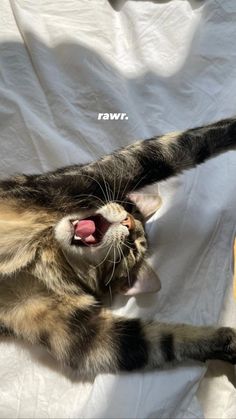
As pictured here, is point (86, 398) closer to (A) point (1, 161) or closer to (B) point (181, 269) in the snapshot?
(B) point (181, 269)

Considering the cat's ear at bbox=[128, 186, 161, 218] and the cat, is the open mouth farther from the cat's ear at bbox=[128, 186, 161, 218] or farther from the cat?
the cat's ear at bbox=[128, 186, 161, 218]

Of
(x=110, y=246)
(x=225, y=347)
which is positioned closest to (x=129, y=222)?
(x=110, y=246)

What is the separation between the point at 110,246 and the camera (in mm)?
1235

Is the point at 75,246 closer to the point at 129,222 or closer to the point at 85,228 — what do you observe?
the point at 85,228

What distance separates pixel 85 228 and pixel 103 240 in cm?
6

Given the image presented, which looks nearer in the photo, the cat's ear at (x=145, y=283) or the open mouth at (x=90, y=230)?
the open mouth at (x=90, y=230)

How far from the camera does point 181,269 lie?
138cm

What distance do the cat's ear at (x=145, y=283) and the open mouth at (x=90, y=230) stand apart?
0.18 m

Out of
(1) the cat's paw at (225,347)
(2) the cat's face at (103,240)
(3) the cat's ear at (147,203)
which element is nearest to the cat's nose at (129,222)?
(2) the cat's face at (103,240)

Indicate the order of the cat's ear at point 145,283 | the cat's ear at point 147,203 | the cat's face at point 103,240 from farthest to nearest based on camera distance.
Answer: the cat's ear at point 147,203, the cat's ear at point 145,283, the cat's face at point 103,240

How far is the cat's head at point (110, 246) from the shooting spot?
1.22 metres

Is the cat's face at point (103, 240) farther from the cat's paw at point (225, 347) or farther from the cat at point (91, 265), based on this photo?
the cat's paw at point (225, 347)

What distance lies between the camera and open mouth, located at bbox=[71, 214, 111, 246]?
Result: 122 cm

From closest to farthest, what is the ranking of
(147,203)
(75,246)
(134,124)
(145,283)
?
(75,246)
(145,283)
(147,203)
(134,124)
